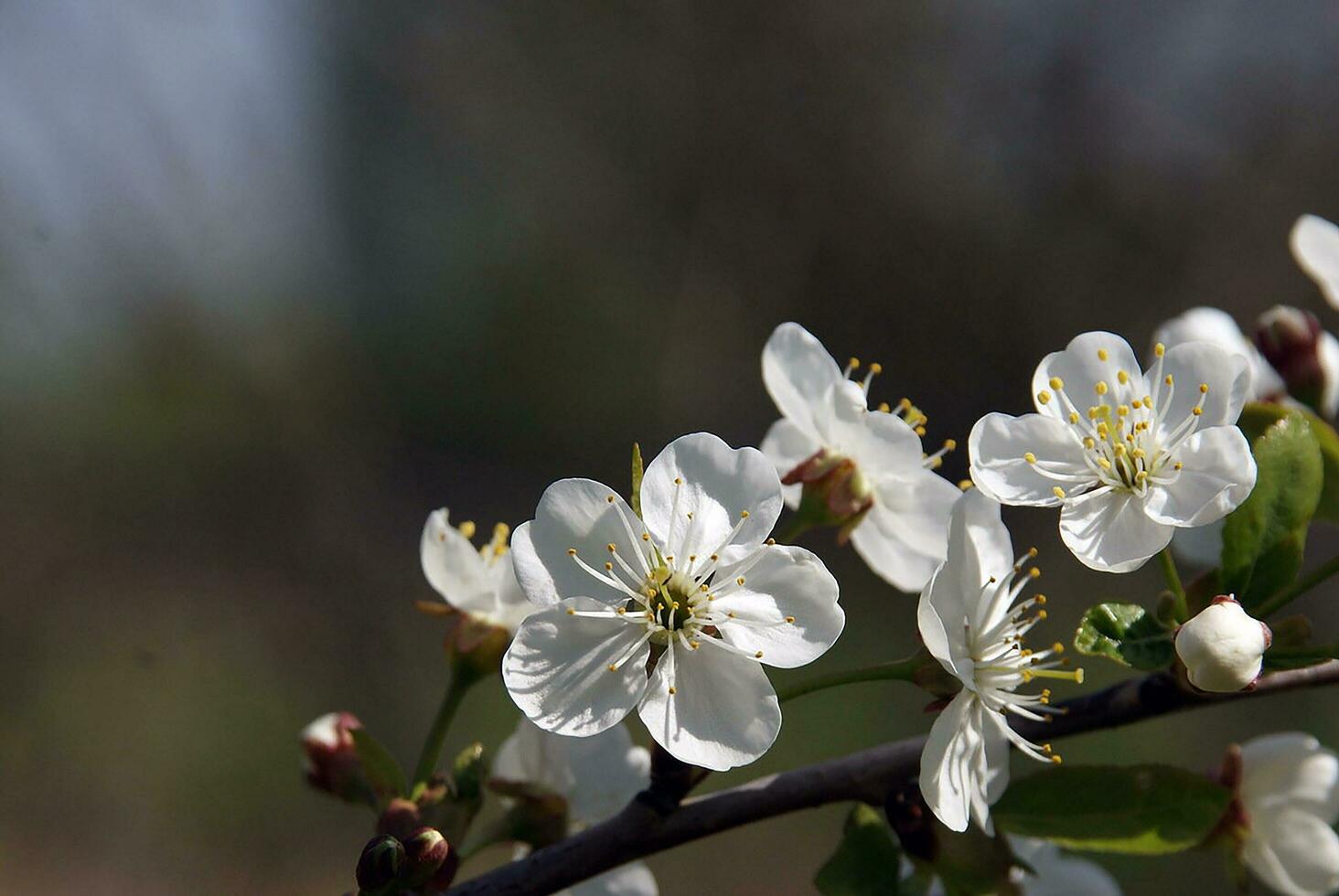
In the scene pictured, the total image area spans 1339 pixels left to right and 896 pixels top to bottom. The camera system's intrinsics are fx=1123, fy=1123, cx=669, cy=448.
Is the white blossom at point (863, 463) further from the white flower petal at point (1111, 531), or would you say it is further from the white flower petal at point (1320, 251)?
the white flower petal at point (1320, 251)

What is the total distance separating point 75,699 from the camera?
5.84m

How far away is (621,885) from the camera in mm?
1108

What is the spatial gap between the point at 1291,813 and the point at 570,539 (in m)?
0.79

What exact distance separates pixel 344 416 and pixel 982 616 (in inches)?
246

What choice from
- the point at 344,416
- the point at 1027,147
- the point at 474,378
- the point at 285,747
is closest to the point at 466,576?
the point at 285,747

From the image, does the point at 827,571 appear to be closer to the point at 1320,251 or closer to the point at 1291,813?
the point at 1291,813

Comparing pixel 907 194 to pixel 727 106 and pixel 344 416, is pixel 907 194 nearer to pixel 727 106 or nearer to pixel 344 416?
pixel 727 106

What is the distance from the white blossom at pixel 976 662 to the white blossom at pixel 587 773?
34cm

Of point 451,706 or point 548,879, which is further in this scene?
point 451,706

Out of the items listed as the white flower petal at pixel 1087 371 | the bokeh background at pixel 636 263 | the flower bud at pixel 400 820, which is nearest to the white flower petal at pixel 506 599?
the flower bud at pixel 400 820

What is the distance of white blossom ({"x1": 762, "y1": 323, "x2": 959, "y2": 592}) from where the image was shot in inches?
42.1

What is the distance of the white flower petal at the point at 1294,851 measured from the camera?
1.10 meters

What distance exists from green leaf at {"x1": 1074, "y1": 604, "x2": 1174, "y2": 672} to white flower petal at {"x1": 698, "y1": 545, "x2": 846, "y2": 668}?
7.5 inches

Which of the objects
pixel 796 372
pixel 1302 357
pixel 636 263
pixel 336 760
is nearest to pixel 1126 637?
pixel 796 372
